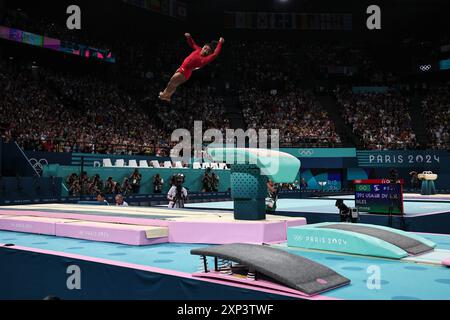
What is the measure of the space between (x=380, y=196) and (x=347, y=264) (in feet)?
15.4

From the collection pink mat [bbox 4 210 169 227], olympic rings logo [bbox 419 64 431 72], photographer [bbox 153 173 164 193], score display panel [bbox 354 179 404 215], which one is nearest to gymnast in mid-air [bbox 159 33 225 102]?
pink mat [bbox 4 210 169 227]

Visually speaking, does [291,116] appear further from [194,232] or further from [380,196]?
[194,232]

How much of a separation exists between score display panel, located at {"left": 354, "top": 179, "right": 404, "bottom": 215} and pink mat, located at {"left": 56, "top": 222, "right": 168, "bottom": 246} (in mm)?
4853

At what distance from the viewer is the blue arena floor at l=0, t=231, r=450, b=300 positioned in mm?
3705

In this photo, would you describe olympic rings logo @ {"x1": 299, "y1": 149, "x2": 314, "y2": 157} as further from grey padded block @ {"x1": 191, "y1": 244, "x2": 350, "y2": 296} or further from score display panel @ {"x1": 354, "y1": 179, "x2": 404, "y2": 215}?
grey padded block @ {"x1": 191, "y1": 244, "x2": 350, "y2": 296}

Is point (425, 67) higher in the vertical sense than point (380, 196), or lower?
higher

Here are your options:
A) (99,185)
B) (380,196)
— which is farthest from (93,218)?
(99,185)

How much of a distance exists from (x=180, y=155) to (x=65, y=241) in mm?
15778

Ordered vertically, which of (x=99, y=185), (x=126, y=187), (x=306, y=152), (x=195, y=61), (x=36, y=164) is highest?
(x=195, y=61)

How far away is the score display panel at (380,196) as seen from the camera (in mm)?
8922

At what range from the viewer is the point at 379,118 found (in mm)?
29609

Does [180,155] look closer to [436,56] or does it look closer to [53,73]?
[53,73]
